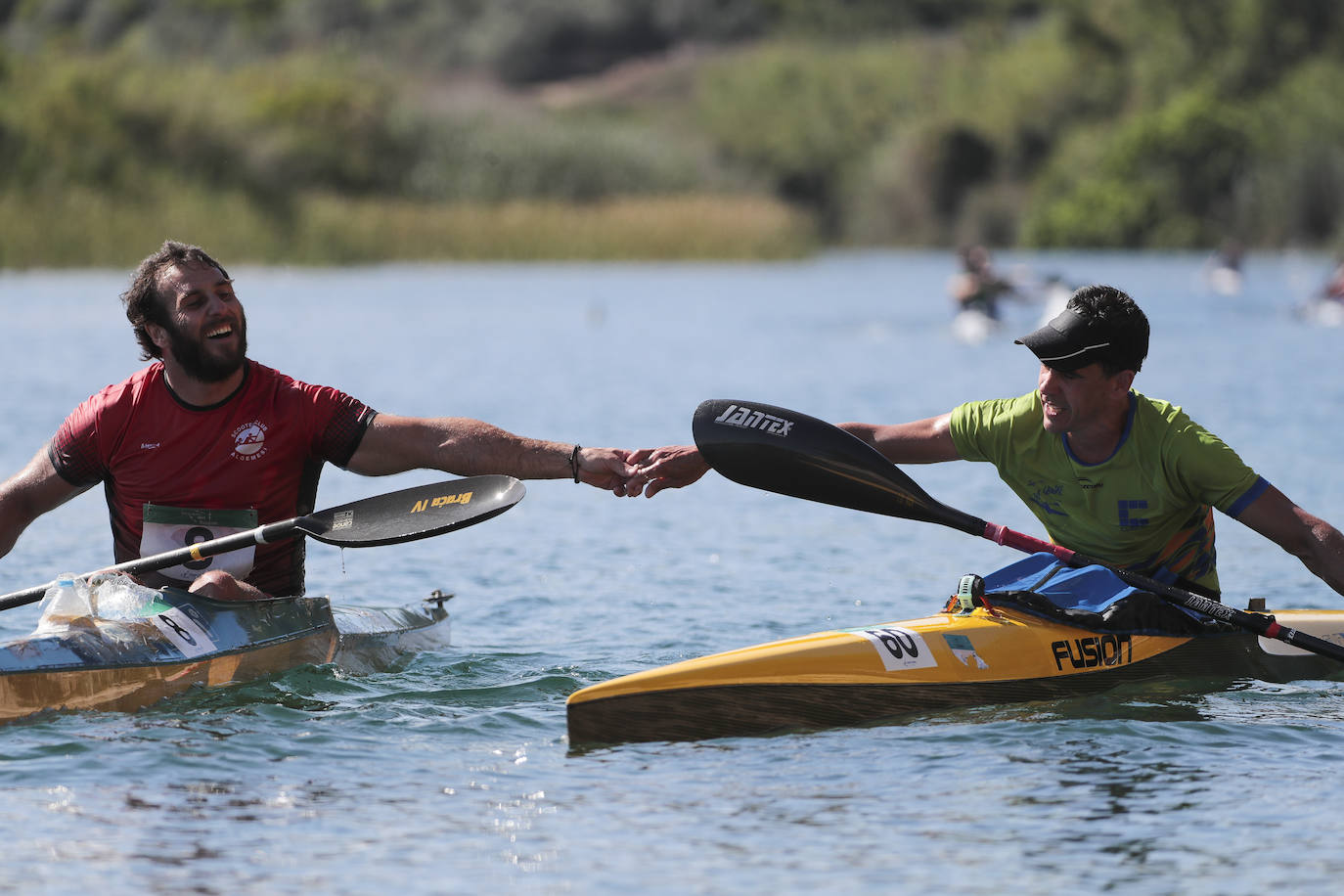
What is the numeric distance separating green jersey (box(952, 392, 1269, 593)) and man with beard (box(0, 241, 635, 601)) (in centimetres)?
191

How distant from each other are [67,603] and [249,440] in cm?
80

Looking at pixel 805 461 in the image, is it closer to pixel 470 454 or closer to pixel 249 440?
pixel 470 454

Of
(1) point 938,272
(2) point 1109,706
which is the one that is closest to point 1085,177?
(1) point 938,272

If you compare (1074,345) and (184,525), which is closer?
(1074,345)

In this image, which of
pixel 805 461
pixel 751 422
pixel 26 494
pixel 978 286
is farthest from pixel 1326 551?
pixel 978 286

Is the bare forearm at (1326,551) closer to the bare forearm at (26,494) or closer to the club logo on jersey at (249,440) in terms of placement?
the club logo on jersey at (249,440)

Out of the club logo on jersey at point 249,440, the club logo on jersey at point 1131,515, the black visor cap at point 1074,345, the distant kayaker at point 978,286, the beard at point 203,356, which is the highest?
the distant kayaker at point 978,286

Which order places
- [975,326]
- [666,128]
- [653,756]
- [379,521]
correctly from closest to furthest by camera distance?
1. [653,756]
2. [379,521]
3. [975,326]
4. [666,128]

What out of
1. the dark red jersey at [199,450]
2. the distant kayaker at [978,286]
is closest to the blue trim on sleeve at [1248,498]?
the dark red jersey at [199,450]

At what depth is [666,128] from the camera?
81062 mm

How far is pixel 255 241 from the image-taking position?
35.5 meters

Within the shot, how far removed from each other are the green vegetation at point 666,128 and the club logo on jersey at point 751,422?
27147 millimetres

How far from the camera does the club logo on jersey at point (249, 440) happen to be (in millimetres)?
6211

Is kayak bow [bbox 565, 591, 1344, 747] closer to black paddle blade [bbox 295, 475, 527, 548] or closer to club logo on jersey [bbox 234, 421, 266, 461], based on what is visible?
black paddle blade [bbox 295, 475, 527, 548]
